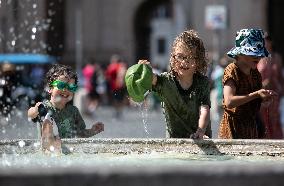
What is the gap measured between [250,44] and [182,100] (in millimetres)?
680

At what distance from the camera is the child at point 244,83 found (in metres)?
5.89

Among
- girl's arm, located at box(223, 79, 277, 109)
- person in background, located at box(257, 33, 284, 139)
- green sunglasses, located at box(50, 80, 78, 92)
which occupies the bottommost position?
person in background, located at box(257, 33, 284, 139)

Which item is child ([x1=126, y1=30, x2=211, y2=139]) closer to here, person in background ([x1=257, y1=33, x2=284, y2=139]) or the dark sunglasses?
the dark sunglasses

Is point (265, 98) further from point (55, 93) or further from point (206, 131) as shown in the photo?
point (55, 93)

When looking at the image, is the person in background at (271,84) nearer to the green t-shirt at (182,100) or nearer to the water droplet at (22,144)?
the green t-shirt at (182,100)

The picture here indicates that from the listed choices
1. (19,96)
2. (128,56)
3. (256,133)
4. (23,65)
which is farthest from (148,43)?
(256,133)

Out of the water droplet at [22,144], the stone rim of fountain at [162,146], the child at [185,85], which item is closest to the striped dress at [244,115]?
Answer: the child at [185,85]

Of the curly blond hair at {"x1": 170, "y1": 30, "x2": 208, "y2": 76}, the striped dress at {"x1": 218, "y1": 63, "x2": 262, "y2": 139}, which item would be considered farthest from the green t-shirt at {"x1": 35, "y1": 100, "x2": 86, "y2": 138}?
the striped dress at {"x1": 218, "y1": 63, "x2": 262, "y2": 139}

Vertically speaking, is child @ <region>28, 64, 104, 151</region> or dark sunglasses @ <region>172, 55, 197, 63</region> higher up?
dark sunglasses @ <region>172, 55, 197, 63</region>

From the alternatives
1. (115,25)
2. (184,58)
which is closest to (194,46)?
(184,58)

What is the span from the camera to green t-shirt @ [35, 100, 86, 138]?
19.2 ft

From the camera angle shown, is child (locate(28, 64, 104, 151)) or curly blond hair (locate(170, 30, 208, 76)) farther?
child (locate(28, 64, 104, 151))

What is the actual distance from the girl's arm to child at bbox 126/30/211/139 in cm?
14

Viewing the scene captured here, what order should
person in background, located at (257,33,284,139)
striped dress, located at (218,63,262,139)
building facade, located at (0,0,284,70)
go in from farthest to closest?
building facade, located at (0,0,284,70)
person in background, located at (257,33,284,139)
striped dress, located at (218,63,262,139)
